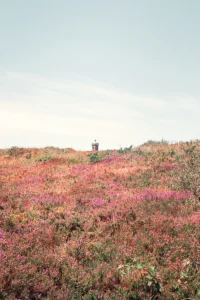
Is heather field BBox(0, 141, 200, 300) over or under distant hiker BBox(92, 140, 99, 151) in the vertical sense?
under

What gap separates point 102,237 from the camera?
29.5 ft

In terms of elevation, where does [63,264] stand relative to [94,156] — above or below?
below

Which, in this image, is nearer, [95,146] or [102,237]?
[102,237]

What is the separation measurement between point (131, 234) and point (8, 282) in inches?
164

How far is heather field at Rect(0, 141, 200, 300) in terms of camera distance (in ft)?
19.4

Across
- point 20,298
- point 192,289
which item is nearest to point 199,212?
point 192,289

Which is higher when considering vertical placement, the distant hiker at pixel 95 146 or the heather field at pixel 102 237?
the distant hiker at pixel 95 146

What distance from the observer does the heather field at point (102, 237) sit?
5.91 meters

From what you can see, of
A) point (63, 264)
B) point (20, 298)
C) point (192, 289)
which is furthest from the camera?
point (63, 264)

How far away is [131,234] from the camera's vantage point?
867 centimetres

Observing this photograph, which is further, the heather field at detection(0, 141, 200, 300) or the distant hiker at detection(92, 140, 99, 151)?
the distant hiker at detection(92, 140, 99, 151)

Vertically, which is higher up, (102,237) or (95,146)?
(95,146)

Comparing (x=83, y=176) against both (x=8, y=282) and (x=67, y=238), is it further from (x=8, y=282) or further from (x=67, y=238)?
(x=8, y=282)

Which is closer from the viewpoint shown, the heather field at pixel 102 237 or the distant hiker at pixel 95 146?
the heather field at pixel 102 237
